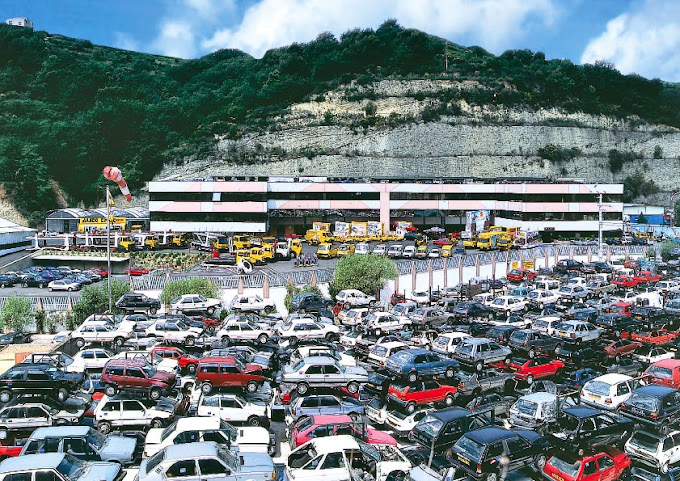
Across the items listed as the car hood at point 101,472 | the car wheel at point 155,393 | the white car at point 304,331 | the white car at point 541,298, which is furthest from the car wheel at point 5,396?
the white car at point 541,298

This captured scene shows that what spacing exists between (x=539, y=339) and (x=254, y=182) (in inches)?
2109

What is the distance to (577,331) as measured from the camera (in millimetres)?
26656

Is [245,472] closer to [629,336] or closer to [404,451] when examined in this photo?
[404,451]

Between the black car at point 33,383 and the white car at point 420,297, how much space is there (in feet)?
78.0

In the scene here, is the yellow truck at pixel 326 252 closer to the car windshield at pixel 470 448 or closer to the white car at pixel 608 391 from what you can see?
the white car at pixel 608 391

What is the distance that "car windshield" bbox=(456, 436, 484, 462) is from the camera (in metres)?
13.8

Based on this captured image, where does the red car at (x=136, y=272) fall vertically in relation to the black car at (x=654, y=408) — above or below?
above

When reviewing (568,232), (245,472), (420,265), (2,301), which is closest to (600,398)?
(245,472)

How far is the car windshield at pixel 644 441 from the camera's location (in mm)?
15137

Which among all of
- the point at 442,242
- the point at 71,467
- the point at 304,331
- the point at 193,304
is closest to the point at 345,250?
the point at 442,242

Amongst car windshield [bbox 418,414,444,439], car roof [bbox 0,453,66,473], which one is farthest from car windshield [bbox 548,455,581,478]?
car roof [bbox 0,453,66,473]

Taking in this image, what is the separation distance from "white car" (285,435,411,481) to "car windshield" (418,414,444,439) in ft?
4.35

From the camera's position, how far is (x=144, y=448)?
50.0 feet

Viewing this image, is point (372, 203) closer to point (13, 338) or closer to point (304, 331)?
point (304, 331)
